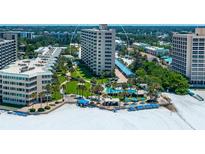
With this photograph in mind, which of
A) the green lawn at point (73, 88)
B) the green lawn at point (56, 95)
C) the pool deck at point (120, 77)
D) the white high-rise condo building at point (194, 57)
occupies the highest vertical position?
the white high-rise condo building at point (194, 57)

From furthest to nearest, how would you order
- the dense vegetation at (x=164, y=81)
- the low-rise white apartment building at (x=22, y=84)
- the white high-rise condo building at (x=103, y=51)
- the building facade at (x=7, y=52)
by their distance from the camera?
the white high-rise condo building at (x=103, y=51) → the building facade at (x=7, y=52) → the dense vegetation at (x=164, y=81) → the low-rise white apartment building at (x=22, y=84)

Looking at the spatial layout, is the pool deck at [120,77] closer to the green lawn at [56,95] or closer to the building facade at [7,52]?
the green lawn at [56,95]

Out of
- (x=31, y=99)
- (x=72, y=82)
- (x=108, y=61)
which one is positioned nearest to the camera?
(x=31, y=99)

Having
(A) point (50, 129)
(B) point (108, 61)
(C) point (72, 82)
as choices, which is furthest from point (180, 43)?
(A) point (50, 129)

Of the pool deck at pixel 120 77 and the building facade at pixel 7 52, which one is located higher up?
the building facade at pixel 7 52

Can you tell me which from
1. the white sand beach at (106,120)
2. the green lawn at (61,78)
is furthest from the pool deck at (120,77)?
the white sand beach at (106,120)

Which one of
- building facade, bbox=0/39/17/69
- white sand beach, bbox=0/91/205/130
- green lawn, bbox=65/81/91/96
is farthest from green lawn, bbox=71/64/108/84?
white sand beach, bbox=0/91/205/130

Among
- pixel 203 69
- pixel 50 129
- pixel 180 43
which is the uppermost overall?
pixel 180 43

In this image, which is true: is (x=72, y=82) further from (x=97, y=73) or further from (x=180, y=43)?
(x=180, y=43)
